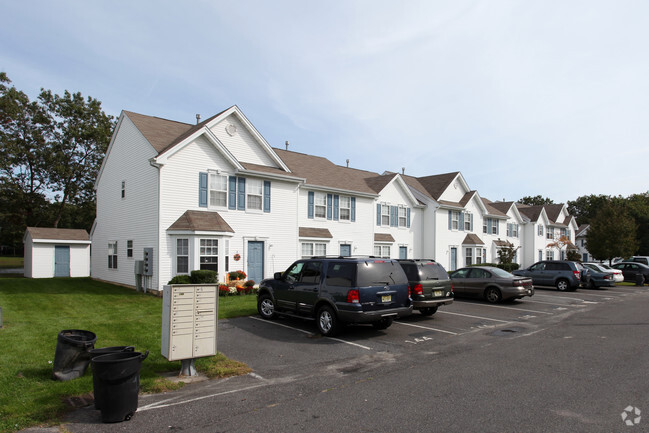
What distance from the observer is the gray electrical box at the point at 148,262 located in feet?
58.2

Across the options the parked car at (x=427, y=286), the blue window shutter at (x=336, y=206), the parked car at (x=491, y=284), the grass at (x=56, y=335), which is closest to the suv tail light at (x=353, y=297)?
the grass at (x=56, y=335)

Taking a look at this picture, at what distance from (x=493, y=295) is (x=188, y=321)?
45.7 ft

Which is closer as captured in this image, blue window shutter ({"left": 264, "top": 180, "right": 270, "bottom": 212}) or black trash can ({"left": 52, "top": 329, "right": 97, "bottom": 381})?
black trash can ({"left": 52, "top": 329, "right": 97, "bottom": 381})

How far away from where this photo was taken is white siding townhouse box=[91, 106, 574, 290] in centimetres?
1775

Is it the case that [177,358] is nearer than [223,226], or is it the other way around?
[177,358]

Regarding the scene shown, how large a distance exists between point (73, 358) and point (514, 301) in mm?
16753

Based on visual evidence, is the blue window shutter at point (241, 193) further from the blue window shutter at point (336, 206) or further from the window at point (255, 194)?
the blue window shutter at point (336, 206)

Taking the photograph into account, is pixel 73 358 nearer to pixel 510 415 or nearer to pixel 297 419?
pixel 297 419

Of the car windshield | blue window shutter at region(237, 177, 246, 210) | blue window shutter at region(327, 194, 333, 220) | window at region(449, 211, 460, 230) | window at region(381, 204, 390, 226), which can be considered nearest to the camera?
the car windshield

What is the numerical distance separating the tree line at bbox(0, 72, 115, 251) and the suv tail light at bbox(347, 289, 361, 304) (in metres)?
38.0

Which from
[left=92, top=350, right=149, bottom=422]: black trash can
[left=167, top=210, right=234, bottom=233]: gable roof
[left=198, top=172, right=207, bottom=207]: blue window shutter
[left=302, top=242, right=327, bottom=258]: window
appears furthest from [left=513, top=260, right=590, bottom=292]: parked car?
[left=92, top=350, right=149, bottom=422]: black trash can

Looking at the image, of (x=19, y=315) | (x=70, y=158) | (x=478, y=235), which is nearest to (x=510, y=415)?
(x=19, y=315)

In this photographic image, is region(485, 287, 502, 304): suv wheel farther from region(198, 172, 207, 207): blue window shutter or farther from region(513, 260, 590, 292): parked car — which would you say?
region(198, 172, 207, 207): blue window shutter

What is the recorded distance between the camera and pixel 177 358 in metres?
6.65
